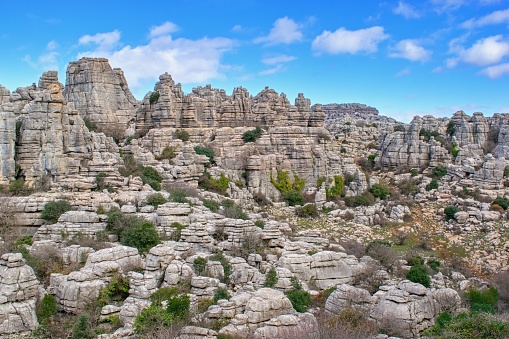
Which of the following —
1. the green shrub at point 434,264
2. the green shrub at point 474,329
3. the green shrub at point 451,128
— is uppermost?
the green shrub at point 451,128

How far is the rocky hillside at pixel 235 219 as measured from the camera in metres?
13.0

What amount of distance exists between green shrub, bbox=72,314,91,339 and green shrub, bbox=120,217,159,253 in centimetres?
497

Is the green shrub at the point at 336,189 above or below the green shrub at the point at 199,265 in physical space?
above

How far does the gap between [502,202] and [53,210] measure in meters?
23.2

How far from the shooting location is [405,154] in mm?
38312

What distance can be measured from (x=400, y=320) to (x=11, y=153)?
16.9 meters

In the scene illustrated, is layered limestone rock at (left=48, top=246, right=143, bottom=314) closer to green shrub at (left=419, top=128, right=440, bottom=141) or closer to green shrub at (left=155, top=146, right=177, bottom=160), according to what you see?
green shrub at (left=155, top=146, right=177, bottom=160)

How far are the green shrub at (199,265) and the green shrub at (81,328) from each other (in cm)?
387

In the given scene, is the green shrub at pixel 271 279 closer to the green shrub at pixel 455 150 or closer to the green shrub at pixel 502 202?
the green shrub at pixel 502 202

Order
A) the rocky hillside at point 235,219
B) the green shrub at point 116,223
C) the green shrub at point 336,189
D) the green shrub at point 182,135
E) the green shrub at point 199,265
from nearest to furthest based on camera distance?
the rocky hillside at point 235,219 → the green shrub at point 199,265 → the green shrub at point 116,223 → the green shrub at point 336,189 → the green shrub at point 182,135

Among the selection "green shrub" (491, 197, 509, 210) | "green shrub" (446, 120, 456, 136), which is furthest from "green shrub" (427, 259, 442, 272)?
"green shrub" (446, 120, 456, 136)

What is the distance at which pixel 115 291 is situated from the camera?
559 inches

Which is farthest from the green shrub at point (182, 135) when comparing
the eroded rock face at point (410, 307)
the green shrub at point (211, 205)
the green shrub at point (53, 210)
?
the eroded rock face at point (410, 307)

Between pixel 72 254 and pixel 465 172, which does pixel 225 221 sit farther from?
pixel 465 172
